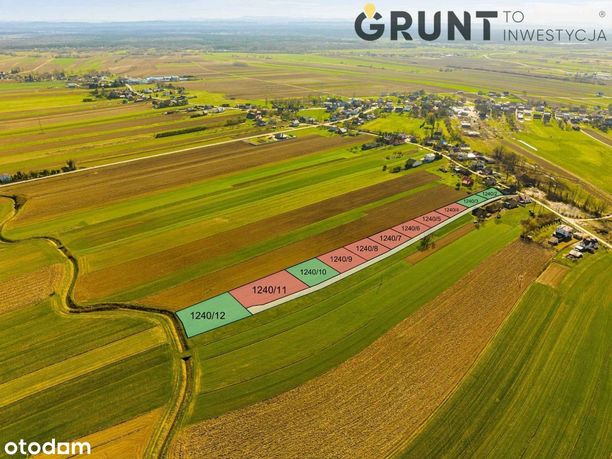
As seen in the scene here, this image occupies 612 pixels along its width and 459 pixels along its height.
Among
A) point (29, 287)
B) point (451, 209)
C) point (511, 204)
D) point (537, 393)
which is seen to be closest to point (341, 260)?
point (537, 393)

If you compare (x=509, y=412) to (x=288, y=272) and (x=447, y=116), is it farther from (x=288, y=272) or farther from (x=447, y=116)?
(x=447, y=116)

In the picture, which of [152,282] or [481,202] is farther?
[481,202]

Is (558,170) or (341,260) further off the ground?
(558,170)

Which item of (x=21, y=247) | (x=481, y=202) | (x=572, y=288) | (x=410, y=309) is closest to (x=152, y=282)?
(x=21, y=247)

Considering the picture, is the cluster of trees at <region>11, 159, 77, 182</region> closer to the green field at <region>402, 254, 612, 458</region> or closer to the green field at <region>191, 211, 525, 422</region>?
the green field at <region>191, 211, 525, 422</region>

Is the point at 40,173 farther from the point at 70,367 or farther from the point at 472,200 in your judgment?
the point at 472,200

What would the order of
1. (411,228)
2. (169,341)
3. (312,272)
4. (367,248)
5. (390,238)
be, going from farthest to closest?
(411,228)
(390,238)
(367,248)
(312,272)
(169,341)

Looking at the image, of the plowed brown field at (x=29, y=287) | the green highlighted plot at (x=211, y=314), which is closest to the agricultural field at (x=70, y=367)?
the plowed brown field at (x=29, y=287)
